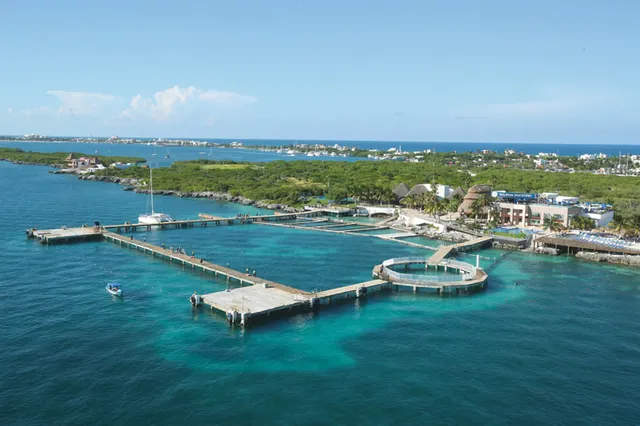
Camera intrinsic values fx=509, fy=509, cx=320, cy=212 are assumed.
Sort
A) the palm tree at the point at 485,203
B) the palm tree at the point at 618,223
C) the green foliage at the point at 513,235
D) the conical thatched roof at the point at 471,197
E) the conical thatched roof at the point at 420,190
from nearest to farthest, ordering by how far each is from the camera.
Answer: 1. the palm tree at the point at 618,223
2. the green foliage at the point at 513,235
3. the palm tree at the point at 485,203
4. the conical thatched roof at the point at 471,197
5. the conical thatched roof at the point at 420,190

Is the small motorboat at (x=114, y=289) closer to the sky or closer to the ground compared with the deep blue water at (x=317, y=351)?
closer to the sky

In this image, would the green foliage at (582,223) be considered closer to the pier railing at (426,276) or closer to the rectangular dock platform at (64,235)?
the pier railing at (426,276)

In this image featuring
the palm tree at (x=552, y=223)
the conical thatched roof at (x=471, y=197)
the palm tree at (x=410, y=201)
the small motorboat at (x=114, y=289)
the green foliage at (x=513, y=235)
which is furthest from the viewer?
the palm tree at (x=410, y=201)

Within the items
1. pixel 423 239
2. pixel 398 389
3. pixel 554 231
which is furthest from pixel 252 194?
pixel 398 389

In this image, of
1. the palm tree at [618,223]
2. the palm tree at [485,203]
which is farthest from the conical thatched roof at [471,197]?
the palm tree at [618,223]

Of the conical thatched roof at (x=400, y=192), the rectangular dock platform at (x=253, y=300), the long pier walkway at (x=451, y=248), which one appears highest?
the conical thatched roof at (x=400, y=192)

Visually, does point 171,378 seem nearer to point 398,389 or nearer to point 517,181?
point 398,389

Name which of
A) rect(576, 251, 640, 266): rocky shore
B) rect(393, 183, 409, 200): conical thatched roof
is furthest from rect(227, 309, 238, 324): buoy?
rect(393, 183, 409, 200): conical thatched roof

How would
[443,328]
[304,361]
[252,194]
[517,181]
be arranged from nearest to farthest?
[304,361]
[443,328]
[252,194]
[517,181]
